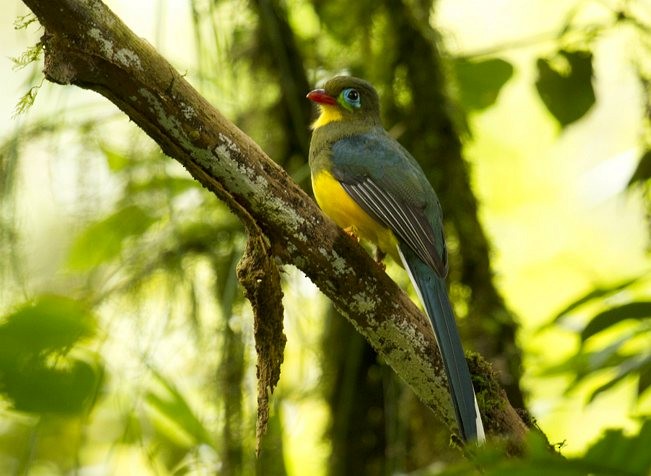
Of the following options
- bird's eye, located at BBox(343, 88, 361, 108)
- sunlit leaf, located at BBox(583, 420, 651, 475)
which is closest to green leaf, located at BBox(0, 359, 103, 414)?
sunlit leaf, located at BBox(583, 420, 651, 475)

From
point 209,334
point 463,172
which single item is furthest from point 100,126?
point 463,172

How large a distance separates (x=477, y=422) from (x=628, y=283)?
2.77ft

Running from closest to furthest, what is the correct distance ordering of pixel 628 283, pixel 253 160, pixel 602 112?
1. pixel 253 160
2. pixel 628 283
3. pixel 602 112

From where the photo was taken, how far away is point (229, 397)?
349cm

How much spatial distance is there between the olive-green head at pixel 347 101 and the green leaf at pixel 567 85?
676 millimetres

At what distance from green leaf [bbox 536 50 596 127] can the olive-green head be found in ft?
2.22

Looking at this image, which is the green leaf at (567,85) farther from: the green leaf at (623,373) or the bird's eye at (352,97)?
the green leaf at (623,373)

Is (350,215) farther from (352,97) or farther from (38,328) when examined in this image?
(38,328)

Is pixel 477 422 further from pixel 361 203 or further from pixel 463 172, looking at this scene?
pixel 463 172

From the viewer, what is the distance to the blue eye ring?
382 centimetres

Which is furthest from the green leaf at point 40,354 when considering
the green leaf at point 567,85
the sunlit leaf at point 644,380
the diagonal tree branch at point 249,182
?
the green leaf at point 567,85

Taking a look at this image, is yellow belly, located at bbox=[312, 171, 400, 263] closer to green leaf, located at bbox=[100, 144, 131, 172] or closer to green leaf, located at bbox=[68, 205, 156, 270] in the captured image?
green leaf, located at bbox=[68, 205, 156, 270]

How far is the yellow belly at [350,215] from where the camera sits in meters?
3.22

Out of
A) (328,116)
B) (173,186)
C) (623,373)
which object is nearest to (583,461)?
(623,373)
